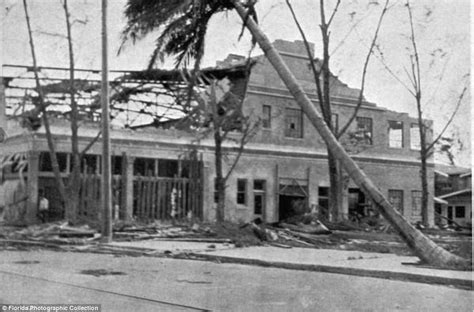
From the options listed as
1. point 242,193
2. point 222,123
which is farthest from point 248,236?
point 242,193

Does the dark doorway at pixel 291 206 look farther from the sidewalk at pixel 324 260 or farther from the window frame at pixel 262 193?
the sidewalk at pixel 324 260

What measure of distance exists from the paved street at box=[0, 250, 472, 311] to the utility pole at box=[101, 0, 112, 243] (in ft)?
7.48

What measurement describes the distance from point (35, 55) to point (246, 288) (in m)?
3.83

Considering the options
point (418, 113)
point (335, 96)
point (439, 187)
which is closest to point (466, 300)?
point (439, 187)

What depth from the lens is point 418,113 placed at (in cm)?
820

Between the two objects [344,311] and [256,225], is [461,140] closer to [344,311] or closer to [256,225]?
[344,311]

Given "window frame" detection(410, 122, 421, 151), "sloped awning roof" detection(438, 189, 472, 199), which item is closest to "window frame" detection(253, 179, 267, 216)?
"window frame" detection(410, 122, 421, 151)

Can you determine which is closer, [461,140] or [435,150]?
[461,140]

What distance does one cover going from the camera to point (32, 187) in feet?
25.8

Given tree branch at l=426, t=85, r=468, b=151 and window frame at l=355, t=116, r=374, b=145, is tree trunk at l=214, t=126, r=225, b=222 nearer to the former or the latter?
window frame at l=355, t=116, r=374, b=145

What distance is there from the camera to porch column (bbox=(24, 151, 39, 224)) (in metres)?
7.47

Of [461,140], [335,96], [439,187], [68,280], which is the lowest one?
[68,280]

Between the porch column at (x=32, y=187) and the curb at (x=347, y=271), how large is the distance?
430 centimetres

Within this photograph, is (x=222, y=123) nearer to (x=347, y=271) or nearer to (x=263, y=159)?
(x=263, y=159)
